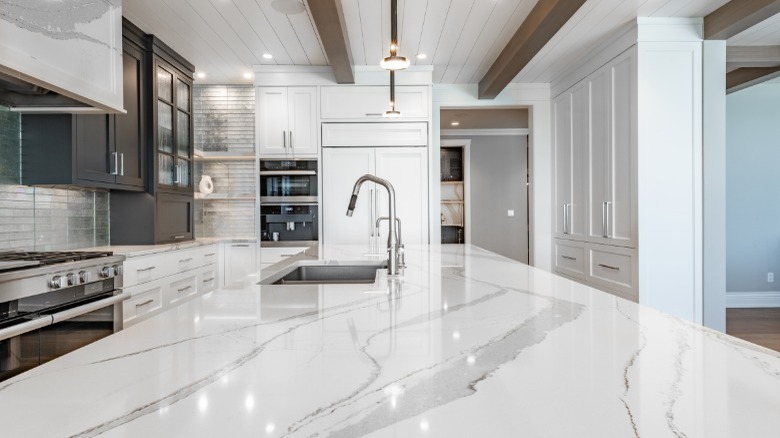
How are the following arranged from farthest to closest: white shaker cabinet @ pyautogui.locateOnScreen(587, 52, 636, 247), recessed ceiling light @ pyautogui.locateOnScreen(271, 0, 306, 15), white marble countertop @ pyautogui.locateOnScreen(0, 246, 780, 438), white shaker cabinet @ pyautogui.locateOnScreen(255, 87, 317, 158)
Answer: white shaker cabinet @ pyautogui.locateOnScreen(255, 87, 317, 158) → white shaker cabinet @ pyautogui.locateOnScreen(587, 52, 636, 247) → recessed ceiling light @ pyautogui.locateOnScreen(271, 0, 306, 15) → white marble countertop @ pyautogui.locateOnScreen(0, 246, 780, 438)

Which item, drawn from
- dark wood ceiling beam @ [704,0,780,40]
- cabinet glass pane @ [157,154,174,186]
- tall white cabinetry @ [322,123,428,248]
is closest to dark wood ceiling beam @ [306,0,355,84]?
tall white cabinetry @ [322,123,428,248]

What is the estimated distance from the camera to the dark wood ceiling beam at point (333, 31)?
2668 mm

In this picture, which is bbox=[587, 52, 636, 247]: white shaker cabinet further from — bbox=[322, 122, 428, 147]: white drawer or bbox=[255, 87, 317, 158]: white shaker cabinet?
bbox=[255, 87, 317, 158]: white shaker cabinet

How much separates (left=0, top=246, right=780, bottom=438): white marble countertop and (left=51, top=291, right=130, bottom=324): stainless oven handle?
4.80 ft

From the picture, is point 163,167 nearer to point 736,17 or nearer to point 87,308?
point 87,308

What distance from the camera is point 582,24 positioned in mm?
3264

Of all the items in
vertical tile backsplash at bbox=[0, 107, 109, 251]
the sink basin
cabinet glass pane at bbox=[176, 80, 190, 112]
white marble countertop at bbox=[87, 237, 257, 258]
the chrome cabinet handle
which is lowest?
the sink basin

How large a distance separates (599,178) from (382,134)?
6.42 ft

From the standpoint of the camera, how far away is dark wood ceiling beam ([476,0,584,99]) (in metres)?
2.71

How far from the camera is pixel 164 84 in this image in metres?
3.67

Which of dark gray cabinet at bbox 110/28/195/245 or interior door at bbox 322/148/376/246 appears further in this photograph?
interior door at bbox 322/148/376/246

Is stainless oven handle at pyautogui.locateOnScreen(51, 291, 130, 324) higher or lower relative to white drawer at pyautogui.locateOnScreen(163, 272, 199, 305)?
higher

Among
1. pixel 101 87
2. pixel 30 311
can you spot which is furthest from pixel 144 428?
pixel 101 87

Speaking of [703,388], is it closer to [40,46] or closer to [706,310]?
[40,46]
